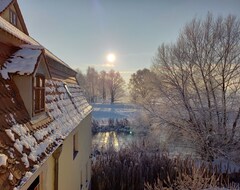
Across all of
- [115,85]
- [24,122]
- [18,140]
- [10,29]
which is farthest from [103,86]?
[18,140]

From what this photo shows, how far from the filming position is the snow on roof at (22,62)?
3.15 meters

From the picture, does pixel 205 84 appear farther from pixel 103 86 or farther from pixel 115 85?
pixel 103 86

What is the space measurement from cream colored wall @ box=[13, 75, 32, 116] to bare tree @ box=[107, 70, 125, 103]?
4988 cm

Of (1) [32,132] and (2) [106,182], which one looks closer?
(1) [32,132]

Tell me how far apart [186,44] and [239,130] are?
19.3ft

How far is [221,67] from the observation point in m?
16.0

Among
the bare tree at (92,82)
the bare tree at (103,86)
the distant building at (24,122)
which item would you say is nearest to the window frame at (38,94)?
the distant building at (24,122)

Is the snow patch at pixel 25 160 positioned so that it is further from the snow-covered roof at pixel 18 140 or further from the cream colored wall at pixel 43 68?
the cream colored wall at pixel 43 68

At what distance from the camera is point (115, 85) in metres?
55.1

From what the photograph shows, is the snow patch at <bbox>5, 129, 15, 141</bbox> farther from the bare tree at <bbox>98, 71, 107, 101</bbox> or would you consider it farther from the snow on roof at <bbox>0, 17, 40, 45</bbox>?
the bare tree at <bbox>98, 71, 107, 101</bbox>

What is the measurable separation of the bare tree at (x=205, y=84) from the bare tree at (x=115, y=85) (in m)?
36.8

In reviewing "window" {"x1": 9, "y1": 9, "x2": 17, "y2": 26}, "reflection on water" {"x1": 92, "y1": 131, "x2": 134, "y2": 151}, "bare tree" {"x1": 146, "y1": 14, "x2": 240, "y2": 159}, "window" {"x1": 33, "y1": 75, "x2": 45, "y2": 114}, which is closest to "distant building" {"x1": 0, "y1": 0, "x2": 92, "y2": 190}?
"window" {"x1": 33, "y1": 75, "x2": 45, "y2": 114}

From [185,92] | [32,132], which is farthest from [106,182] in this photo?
[32,132]

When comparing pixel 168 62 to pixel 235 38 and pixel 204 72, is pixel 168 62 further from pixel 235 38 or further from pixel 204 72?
pixel 235 38
